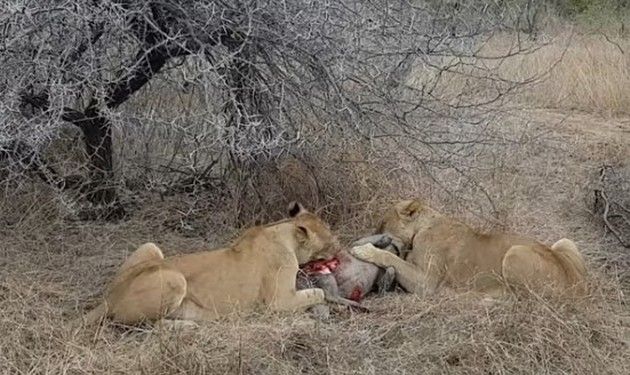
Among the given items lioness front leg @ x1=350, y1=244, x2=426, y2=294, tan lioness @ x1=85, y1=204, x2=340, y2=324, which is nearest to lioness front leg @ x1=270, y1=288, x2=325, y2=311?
tan lioness @ x1=85, y1=204, x2=340, y2=324

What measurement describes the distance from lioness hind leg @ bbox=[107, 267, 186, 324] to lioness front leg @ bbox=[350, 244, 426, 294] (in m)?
1.31

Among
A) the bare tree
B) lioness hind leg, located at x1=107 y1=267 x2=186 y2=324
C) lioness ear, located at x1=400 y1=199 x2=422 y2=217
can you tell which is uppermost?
the bare tree

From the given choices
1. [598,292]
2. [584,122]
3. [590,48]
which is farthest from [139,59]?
[590,48]

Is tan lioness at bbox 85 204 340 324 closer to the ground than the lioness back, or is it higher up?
closer to the ground

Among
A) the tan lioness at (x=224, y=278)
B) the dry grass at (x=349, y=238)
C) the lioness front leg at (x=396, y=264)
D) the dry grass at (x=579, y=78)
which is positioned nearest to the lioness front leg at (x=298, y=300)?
the tan lioness at (x=224, y=278)

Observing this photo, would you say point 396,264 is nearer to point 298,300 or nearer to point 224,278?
point 298,300

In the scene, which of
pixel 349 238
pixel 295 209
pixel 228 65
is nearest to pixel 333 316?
pixel 295 209

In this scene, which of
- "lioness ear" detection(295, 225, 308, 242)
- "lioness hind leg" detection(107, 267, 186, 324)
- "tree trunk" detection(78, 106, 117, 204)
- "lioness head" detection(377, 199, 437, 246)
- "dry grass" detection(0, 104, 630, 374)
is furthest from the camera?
"tree trunk" detection(78, 106, 117, 204)

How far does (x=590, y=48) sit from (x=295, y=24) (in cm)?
892

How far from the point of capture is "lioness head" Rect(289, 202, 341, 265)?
18.3 feet

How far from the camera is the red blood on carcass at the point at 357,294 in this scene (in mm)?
5664

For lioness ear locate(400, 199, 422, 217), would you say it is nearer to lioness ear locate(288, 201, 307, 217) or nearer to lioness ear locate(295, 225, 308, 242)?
lioness ear locate(288, 201, 307, 217)

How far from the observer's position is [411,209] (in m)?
6.15

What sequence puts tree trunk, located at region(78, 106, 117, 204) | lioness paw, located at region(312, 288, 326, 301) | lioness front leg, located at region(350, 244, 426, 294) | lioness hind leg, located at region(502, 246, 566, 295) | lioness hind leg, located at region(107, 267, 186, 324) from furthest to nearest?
1. tree trunk, located at region(78, 106, 117, 204)
2. lioness front leg, located at region(350, 244, 426, 294)
3. lioness paw, located at region(312, 288, 326, 301)
4. lioness hind leg, located at region(502, 246, 566, 295)
5. lioness hind leg, located at region(107, 267, 186, 324)
